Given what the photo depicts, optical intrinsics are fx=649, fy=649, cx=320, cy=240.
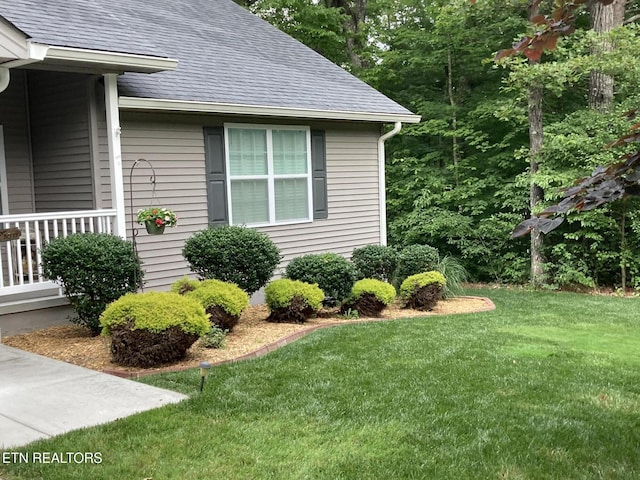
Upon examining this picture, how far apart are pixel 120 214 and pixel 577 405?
5147mm

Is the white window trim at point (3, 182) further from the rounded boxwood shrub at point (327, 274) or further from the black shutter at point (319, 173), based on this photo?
the black shutter at point (319, 173)

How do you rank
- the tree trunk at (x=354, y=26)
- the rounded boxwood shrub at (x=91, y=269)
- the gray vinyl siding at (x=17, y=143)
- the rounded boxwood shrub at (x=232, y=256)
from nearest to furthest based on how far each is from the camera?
the rounded boxwood shrub at (x=91, y=269), the rounded boxwood shrub at (x=232, y=256), the gray vinyl siding at (x=17, y=143), the tree trunk at (x=354, y=26)

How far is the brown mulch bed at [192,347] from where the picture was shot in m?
5.74

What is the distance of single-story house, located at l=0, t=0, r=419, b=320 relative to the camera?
693cm

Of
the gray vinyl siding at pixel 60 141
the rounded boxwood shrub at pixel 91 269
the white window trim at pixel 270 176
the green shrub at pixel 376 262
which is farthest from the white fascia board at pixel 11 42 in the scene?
the green shrub at pixel 376 262

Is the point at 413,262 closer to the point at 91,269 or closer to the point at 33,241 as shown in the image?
the point at 91,269

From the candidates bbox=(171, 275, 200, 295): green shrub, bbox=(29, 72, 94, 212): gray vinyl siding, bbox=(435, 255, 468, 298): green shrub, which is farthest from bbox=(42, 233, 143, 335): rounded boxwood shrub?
bbox=(435, 255, 468, 298): green shrub

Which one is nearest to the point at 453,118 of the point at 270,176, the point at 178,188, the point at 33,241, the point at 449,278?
the point at 449,278

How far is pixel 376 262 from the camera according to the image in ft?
31.7

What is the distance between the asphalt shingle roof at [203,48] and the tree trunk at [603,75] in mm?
4013

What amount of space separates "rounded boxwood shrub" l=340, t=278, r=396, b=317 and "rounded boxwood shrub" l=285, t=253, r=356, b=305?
133 millimetres

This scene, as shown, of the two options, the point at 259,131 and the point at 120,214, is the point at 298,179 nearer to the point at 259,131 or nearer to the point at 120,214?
the point at 259,131

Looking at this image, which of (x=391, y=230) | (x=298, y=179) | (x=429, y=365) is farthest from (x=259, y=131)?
(x=391, y=230)

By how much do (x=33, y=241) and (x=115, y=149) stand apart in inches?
68.0
